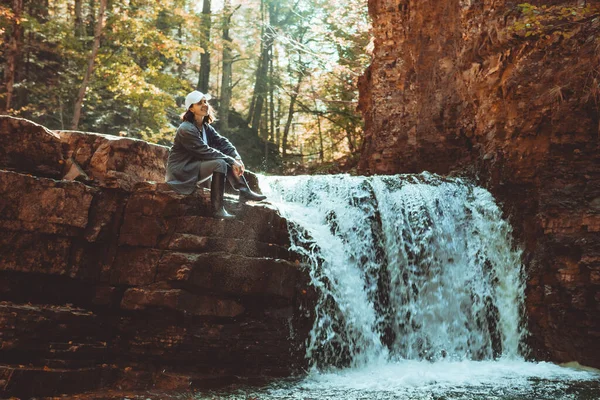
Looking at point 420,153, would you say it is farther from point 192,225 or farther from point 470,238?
point 192,225

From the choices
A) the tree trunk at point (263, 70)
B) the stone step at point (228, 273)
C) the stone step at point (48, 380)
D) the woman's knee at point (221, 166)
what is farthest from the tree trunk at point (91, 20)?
the stone step at point (48, 380)

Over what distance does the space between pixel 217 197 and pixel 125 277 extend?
1.52 meters

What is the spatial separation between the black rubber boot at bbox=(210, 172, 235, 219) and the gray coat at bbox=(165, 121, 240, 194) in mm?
282

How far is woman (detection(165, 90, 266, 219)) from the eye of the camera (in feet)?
21.1

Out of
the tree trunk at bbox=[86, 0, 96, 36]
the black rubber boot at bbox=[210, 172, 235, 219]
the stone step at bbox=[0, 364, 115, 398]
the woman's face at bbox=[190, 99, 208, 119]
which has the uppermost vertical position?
the tree trunk at bbox=[86, 0, 96, 36]

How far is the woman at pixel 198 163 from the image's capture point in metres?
6.43

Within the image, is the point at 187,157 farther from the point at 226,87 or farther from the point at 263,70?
the point at 263,70

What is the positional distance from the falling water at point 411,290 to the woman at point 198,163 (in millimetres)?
1170

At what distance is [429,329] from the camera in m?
7.78

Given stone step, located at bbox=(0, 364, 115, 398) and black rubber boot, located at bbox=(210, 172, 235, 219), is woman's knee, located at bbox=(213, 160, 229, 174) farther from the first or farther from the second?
stone step, located at bbox=(0, 364, 115, 398)

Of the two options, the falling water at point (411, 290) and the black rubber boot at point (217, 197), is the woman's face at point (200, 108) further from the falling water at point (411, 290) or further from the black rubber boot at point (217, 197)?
the falling water at point (411, 290)

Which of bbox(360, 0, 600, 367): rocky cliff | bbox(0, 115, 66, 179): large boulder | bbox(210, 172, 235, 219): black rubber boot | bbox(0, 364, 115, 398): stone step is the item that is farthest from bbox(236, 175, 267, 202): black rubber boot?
bbox(360, 0, 600, 367): rocky cliff

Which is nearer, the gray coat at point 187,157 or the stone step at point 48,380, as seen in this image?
the stone step at point 48,380

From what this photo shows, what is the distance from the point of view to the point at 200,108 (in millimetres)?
6742
